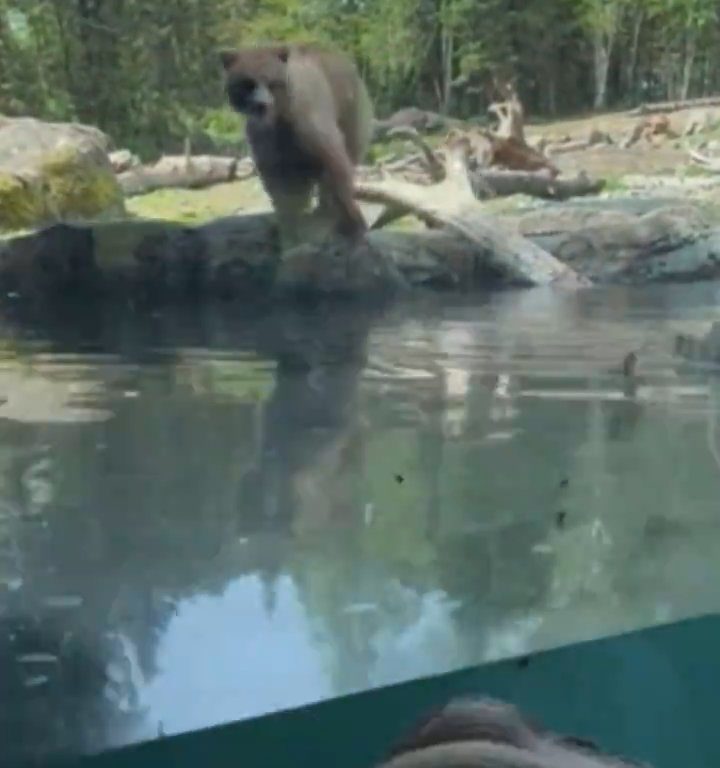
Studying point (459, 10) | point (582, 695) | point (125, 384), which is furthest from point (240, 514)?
point (459, 10)

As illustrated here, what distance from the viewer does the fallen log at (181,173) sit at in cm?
485

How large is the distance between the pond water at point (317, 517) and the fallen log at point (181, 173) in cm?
140

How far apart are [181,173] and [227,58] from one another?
0.56m

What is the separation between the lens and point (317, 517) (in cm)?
185

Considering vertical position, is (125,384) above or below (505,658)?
below

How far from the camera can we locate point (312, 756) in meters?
1.09

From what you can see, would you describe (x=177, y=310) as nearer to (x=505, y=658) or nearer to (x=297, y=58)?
(x=297, y=58)

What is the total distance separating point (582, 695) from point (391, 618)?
0.23 m

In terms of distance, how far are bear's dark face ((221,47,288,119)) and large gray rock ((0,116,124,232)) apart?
53cm

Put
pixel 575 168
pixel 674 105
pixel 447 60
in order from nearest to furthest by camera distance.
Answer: pixel 447 60, pixel 674 105, pixel 575 168

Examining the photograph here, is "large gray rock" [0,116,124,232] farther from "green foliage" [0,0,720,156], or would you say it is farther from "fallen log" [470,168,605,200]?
"fallen log" [470,168,605,200]

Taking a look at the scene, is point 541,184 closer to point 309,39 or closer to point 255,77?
point 309,39

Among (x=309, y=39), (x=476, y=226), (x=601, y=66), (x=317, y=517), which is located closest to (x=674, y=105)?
(x=601, y=66)

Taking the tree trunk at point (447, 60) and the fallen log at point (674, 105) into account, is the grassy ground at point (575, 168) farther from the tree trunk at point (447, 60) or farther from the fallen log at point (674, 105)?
the tree trunk at point (447, 60)
